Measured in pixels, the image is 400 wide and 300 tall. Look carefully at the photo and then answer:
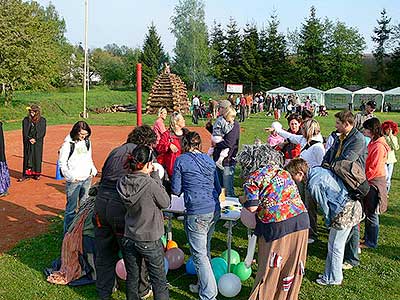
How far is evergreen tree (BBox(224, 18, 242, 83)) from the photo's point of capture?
57.3m

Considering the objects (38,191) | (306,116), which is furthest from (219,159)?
(38,191)

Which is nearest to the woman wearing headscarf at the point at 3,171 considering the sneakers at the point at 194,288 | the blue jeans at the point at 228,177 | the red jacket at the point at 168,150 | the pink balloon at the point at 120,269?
the red jacket at the point at 168,150

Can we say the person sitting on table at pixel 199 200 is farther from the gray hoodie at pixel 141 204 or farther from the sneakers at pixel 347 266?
the sneakers at pixel 347 266

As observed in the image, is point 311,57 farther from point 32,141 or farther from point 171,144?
point 171,144

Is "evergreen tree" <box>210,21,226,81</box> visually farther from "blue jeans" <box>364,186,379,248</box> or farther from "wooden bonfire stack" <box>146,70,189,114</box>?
"blue jeans" <box>364,186,379,248</box>

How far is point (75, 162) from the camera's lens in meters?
6.14

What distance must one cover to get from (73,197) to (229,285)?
106 inches

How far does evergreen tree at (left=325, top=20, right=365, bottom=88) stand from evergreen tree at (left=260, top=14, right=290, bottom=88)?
624 centimetres

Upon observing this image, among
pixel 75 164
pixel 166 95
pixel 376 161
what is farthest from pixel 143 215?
pixel 166 95

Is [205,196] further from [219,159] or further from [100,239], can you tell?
[219,159]

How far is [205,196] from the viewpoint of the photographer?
176 inches

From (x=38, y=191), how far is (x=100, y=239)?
578cm

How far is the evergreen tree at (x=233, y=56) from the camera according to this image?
57.3 m

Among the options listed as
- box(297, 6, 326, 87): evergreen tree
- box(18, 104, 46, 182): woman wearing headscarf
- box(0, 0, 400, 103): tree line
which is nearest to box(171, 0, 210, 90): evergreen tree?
box(0, 0, 400, 103): tree line
